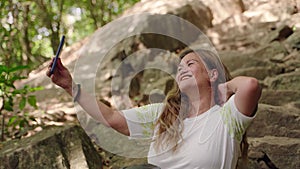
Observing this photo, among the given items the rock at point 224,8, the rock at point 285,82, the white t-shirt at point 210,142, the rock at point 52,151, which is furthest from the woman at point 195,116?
the rock at point 224,8

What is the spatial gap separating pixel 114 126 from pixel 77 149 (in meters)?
0.90

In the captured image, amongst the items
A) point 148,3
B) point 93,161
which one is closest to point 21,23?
point 148,3

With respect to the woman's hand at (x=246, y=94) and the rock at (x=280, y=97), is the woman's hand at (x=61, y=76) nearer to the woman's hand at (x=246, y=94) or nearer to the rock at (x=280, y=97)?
the woman's hand at (x=246, y=94)

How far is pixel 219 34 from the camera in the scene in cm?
665

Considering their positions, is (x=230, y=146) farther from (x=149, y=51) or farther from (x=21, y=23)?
(x=21, y=23)

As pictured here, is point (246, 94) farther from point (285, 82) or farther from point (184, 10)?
point (184, 10)

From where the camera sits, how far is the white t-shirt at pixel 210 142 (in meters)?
1.86

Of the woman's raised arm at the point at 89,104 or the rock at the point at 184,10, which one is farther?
the rock at the point at 184,10

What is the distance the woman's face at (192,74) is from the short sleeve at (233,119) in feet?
0.58

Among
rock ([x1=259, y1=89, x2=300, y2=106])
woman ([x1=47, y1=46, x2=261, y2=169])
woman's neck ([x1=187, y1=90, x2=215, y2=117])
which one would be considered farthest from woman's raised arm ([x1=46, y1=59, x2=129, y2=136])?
rock ([x1=259, y1=89, x2=300, y2=106])

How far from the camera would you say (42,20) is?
9766 mm

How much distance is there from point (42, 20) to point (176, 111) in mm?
8415

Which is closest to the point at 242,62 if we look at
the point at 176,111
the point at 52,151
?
the point at 52,151

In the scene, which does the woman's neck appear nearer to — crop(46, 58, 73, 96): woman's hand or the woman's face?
the woman's face
